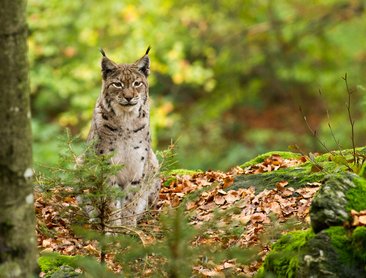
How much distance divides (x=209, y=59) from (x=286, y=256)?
688 inches

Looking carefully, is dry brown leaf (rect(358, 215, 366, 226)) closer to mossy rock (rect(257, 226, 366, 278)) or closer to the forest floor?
mossy rock (rect(257, 226, 366, 278))

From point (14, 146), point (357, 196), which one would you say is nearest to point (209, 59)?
point (357, 196)

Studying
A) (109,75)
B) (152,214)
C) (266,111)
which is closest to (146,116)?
(109,75)

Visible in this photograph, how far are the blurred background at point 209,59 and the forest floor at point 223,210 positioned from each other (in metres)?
8.09

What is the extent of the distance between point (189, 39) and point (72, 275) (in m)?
16.3

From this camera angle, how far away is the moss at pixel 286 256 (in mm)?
5707

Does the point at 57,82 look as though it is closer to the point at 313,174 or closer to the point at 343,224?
the point at 313,174

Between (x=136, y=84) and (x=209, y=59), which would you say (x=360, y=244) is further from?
(x=209, y=59)

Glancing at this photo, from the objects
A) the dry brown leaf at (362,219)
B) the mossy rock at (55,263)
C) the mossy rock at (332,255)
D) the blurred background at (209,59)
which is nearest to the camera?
the mossy rock at (332,255)

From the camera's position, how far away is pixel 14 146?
17.3 feet

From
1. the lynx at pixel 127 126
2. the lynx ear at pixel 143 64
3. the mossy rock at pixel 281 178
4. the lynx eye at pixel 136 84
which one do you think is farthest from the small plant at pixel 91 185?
the mossy rock at pixel 281 178

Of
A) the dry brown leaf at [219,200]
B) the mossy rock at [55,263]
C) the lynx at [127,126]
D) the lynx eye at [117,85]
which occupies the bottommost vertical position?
the mossy rock at [55,263]

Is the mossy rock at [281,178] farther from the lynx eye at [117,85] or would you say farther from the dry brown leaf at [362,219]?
the dry brown leaf at [362,219]

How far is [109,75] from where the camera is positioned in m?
8.94
